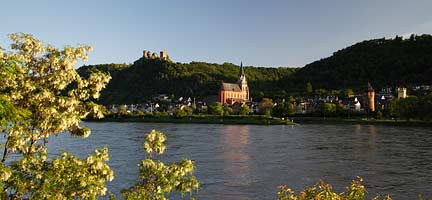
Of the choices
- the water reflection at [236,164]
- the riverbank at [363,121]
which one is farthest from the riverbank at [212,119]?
the water reflection at [236,164]

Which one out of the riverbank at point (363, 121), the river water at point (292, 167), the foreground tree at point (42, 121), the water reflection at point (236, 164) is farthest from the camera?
the riverbank at point (363, 121)

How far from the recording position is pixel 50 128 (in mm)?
9586

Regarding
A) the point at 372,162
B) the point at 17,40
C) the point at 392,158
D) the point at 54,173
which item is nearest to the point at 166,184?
the point at 54,173

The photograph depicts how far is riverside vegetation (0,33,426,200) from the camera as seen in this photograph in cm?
910

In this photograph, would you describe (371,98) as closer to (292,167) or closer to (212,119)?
(212,119)

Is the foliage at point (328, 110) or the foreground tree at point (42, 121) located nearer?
the foreground tree at point (42, 121)

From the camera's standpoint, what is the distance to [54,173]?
916 cm

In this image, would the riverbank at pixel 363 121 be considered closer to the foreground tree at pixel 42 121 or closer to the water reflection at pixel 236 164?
the water reflection at pixel 236 164

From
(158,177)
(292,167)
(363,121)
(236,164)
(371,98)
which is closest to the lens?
(158,177)

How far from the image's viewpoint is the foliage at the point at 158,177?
1026 centimetres

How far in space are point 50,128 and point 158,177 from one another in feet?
9.51

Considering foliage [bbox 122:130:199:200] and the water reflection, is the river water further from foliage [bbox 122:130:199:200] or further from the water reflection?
foliage [bbox 122:130:199:200]

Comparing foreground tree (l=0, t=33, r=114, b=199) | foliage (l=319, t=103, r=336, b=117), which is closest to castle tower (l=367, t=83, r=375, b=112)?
foliage (l=319, t=103, r=336, b=117)

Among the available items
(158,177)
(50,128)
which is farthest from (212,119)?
(50,128)
